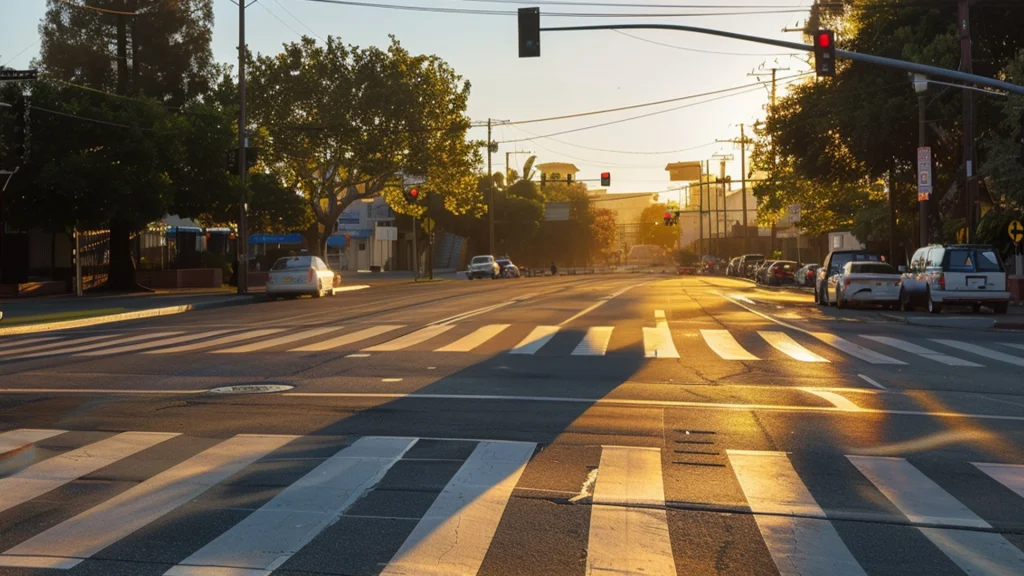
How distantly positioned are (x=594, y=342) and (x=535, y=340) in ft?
3.59

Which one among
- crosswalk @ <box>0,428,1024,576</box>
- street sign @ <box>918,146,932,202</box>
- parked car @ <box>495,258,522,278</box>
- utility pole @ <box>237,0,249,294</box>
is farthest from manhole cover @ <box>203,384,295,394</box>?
parked car @ <box>495,258,522,278</box>

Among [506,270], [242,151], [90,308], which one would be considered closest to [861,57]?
[90,308]

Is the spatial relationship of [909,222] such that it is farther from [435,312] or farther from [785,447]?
[785,447]

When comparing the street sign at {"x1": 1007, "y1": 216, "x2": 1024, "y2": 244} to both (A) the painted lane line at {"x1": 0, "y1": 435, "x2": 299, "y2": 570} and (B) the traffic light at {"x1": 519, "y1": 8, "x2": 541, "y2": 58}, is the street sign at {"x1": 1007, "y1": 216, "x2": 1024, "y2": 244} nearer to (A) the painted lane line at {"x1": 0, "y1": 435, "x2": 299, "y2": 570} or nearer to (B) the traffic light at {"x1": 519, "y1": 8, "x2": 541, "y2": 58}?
(B) the traffic light at {"x1": 519, "y1": 8, "x2": 541, "y2": 58}

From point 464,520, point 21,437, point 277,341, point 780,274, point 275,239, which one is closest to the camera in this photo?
point 464,520

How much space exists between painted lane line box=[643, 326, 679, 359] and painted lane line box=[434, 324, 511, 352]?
2.84m

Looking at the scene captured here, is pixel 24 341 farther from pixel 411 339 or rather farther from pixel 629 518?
pixel 629 518

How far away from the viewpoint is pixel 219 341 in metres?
19.7

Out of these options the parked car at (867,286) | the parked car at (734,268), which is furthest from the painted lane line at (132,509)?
the parked car at (734,268)

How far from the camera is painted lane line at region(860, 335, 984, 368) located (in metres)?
15.9

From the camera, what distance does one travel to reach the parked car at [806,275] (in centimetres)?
5384

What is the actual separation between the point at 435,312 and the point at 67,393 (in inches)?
617

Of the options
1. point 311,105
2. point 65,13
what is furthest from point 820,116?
point 65,13

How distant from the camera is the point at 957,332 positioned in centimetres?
2222
